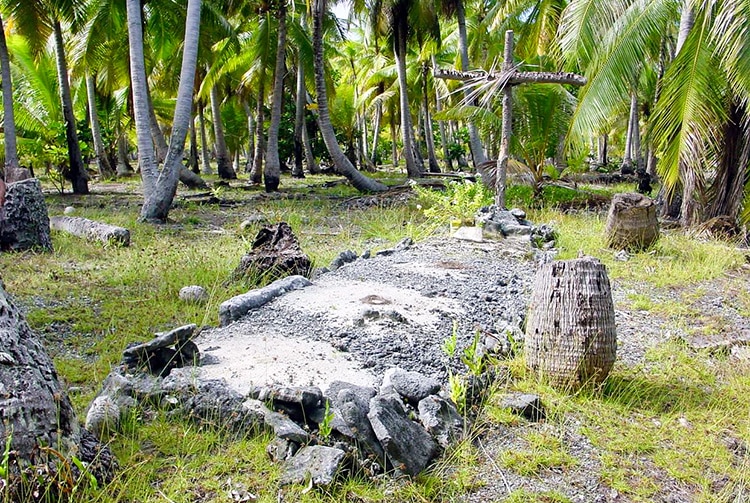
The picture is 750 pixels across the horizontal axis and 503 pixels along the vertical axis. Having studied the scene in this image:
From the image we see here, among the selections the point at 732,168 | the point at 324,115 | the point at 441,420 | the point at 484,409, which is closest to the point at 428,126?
the point at 324,115

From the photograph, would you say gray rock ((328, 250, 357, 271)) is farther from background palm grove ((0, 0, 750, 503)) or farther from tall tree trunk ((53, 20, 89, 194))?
tall tree trunk ((53, 20, 89, 194))

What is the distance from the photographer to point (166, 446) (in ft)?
9.60

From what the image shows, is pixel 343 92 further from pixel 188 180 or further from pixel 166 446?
pixel 166 446

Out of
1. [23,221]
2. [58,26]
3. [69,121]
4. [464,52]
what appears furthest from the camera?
[464,52]

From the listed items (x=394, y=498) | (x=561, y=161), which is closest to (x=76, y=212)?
(x=394, y=498)

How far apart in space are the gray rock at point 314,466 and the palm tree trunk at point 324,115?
42.9 ft

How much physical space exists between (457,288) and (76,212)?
343 inches

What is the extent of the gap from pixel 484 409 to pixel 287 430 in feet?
3.87

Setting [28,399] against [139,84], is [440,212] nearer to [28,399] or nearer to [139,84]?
[139,84]

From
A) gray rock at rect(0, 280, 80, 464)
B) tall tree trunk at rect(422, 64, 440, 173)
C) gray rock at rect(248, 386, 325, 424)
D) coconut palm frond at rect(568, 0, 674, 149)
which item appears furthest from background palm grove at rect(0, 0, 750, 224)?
gray rock at rect(0, 280, 80, 464)

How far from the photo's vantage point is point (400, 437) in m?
2.85

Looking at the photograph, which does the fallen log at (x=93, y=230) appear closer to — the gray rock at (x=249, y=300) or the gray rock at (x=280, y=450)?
the gray rock at (x=249, y=300)

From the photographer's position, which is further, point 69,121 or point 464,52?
point 464,52

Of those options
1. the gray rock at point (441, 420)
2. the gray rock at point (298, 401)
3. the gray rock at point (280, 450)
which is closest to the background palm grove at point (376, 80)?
the gray rock at point (441, 420)
